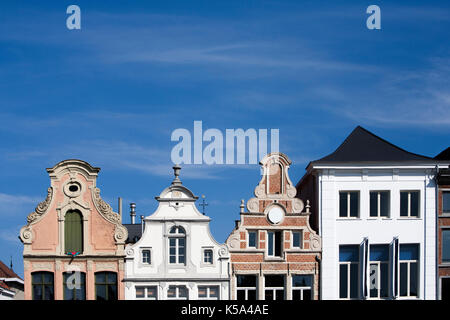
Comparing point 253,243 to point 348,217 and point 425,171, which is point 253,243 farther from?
point 425,171

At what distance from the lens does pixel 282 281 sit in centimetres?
4488

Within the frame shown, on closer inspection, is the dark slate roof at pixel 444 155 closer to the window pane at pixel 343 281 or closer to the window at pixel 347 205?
the window at pixel 347 205

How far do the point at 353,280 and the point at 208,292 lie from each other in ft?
23.6

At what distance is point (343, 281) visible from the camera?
148 feet

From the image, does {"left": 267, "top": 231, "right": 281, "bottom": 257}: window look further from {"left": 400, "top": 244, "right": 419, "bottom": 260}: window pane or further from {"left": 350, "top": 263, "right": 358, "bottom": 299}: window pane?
{"left": 400, "top": 244, "right": 419, "bottom": 260}: window pane

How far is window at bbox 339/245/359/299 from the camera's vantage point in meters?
45.0

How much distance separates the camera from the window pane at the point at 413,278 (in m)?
45.4

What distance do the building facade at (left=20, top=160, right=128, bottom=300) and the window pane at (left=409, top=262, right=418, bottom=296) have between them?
14.3 meters

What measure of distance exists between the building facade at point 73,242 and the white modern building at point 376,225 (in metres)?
10.3

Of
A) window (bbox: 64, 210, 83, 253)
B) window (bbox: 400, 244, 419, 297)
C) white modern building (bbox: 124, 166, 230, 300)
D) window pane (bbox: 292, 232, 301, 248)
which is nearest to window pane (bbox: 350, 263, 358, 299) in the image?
window (bbox: 400, 244, 419, 297)

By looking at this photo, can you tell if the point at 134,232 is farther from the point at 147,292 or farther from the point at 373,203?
the point at 373,203

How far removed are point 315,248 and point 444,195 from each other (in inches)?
282
